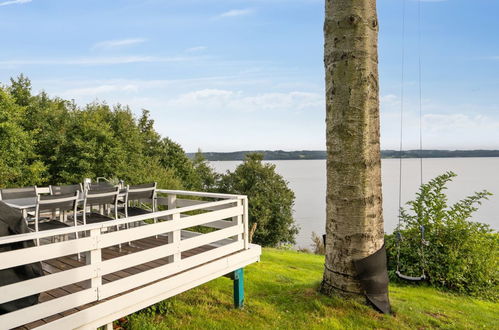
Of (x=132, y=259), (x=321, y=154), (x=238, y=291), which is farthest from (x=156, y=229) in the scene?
(x=321, y=154)

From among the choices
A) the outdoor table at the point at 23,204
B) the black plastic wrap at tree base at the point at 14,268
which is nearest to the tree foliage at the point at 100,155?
the outdoor table at the point at 23,204

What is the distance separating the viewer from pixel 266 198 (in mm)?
33625

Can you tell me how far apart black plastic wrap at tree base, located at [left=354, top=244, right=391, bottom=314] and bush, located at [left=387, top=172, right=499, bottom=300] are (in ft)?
12.7

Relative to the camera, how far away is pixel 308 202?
5459 cm

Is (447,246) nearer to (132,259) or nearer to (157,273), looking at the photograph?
(157,273)

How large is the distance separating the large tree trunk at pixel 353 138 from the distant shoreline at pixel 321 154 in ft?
5.53

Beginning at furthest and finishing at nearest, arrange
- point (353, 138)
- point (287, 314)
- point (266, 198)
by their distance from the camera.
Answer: point (266, 198)
point (287, 314)
point (353, 138)

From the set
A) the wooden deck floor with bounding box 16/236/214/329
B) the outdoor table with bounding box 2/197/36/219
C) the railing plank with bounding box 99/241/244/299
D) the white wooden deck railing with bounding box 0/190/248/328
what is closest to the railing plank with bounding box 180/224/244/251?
the white wooden deck railing with bounding box 0/190/248/328

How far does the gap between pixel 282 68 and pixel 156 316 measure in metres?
19.8

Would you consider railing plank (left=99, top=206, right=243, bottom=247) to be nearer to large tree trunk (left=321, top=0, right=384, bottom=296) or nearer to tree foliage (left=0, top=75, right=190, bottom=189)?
large tree trunk (left=321, top=0, right=384, bottom=296)

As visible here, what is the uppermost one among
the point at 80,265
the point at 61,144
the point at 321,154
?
the point at 61,144

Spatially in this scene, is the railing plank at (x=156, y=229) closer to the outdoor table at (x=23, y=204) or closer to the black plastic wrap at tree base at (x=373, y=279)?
the black plastic wrap at tree base at (x=373, y=279)

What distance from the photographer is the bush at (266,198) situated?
32.7 m

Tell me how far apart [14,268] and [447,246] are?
8.26m
